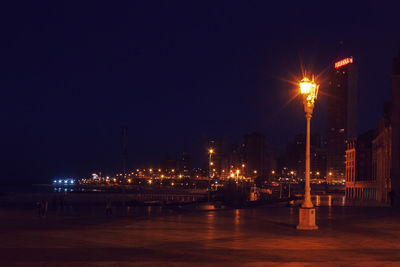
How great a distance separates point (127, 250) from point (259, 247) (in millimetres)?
4388

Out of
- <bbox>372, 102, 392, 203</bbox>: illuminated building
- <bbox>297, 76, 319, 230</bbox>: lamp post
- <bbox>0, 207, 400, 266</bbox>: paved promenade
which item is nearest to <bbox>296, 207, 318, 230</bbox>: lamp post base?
<bbox>297, 76, 319, 230</bbox>: lamp post

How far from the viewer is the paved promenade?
13945 mm

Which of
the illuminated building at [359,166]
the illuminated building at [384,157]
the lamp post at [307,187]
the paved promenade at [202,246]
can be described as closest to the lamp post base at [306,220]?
the lamp post at [307,187]

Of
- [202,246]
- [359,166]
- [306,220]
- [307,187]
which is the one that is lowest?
[202,246]

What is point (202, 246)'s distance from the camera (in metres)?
17.0

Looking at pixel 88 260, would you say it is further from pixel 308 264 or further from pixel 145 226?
pixel 145 226

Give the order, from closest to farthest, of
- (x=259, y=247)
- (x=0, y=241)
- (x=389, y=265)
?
(x=389, y=265) < (x=259, y=247) < (x=0, y=241)

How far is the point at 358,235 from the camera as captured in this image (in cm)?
2083

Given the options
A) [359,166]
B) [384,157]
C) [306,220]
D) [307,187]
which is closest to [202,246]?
[306,220]

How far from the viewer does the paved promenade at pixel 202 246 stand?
1395 cm

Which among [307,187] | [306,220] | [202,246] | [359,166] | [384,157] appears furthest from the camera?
[359,166]

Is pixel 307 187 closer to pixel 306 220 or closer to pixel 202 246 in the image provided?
pixel 306 220

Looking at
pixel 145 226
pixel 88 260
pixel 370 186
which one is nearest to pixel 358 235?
pixel 145 226

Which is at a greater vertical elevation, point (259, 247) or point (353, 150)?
point (353, 150)
